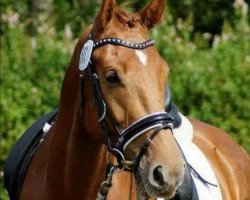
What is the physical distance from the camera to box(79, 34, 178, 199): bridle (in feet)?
16.6

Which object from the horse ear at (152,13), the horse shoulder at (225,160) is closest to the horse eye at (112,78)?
the horse ear at (152,13)

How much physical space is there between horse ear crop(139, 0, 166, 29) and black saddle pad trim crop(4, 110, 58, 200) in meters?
1.29

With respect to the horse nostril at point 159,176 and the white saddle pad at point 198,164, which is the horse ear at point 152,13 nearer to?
the horse nostril at point 159,176

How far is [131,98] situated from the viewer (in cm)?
507

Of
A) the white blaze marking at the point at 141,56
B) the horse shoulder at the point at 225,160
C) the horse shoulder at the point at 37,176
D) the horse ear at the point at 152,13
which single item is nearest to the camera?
the white blaze marking at the point at 141,56

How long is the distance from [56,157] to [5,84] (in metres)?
4.22

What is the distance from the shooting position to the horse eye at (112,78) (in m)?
5.12

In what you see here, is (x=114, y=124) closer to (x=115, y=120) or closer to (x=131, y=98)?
(x=115, y=120)

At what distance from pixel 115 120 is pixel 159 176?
382 mm

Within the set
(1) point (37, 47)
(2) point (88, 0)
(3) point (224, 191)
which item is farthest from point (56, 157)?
(2) point (88, 0)

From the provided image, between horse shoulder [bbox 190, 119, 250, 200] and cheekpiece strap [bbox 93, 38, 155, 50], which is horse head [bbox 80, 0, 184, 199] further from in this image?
horse shoulder [bbox 190, 119, 250, 200]

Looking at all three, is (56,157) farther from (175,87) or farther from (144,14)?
(175,87)

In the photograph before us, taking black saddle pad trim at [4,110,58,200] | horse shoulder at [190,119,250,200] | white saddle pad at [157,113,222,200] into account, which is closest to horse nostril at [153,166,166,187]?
white saddle pad at [157,113,222,200]

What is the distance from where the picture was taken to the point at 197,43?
11.3 meters
